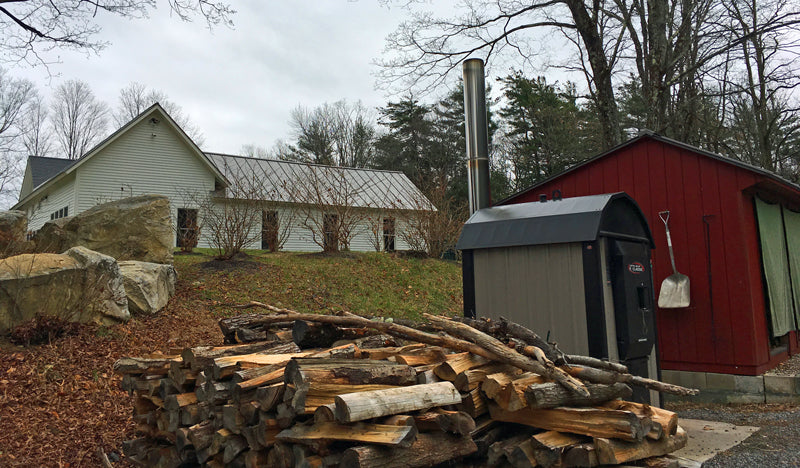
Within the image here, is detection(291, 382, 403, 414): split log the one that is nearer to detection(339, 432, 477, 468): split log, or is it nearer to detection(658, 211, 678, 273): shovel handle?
detection(339, 432, 477, 468): split log

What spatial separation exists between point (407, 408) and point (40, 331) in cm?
610

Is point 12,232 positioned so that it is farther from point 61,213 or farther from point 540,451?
point 61,213

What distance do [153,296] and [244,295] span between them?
2.07m

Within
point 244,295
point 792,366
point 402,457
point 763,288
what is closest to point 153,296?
point 244,295

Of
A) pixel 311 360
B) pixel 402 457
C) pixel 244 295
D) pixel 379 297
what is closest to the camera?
pixel 402 457

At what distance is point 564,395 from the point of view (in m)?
3.40

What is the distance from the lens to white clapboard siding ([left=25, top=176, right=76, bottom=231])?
18.9m

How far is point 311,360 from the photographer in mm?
3545

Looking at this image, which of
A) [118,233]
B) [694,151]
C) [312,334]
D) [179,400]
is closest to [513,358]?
[312,334]

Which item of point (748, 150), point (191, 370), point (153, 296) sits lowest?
point (191, 370)

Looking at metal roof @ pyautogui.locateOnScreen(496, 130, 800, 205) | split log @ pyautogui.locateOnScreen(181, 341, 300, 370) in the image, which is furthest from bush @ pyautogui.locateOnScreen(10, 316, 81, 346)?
metal roof @ pyautogui.locateOnScreen(496, 130, 800, 205)

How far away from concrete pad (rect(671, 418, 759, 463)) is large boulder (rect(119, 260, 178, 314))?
306 inches

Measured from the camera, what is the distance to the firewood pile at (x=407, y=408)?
9.78 ft

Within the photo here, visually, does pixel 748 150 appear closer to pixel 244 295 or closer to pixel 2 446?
pixel 244 295
